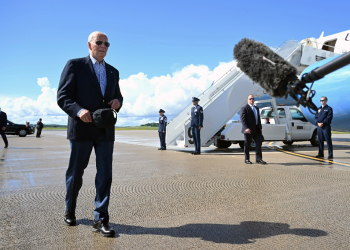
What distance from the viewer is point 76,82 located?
3146mm

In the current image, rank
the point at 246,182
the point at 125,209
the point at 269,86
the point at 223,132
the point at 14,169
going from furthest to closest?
1. the point at 223,132
2. the point at 14,169
3. the point at 246,182
4. the point at 125,209
5. the point at 269,86

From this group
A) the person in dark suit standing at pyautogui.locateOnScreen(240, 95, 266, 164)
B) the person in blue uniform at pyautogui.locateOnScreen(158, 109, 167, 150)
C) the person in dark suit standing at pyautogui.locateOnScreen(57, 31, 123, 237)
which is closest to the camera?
the person in dark suit standing at pyautogui.locateOnScreen(57, 31, 123, 237)

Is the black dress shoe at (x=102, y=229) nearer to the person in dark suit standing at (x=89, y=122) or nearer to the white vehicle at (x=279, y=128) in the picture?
the person in dark suit standing at (x=89, y=122)

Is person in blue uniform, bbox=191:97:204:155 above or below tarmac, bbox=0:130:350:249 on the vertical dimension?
above

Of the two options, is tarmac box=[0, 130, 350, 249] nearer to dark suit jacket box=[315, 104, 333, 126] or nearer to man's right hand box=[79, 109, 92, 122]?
man's right hand box=[79, 109, 92, 122]

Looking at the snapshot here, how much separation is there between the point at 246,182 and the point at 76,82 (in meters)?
3.64

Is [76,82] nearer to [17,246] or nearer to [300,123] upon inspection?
[17,246]

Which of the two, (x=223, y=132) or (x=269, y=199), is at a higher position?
(x=223, y=132)

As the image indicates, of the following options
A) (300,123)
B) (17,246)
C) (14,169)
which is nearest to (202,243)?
(17,246)

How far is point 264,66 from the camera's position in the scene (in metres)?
2.00

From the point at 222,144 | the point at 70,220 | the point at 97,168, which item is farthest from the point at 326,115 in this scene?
the point at 70,220

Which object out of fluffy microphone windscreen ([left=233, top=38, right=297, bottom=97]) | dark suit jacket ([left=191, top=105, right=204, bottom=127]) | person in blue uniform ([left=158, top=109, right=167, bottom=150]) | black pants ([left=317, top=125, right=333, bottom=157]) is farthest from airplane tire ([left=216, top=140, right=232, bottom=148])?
fluffy microphone windscreen ([left=233, top=38, right=297, bottom=97])

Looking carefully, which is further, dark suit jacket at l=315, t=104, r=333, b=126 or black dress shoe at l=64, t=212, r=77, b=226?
dark suit jacket at l=315, t=104, r=333, b=126

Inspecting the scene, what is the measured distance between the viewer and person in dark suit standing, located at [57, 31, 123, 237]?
310cm
